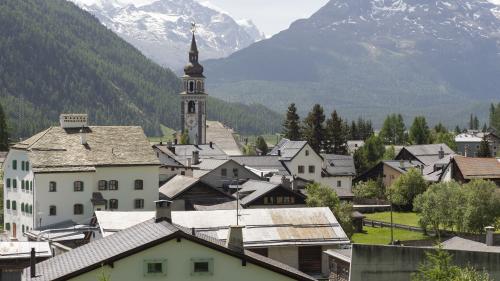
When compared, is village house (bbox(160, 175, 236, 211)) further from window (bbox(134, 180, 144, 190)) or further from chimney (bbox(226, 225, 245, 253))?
chimney (bbox(226, 225, 245, 253))

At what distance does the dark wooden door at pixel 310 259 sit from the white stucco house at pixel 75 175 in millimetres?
25719

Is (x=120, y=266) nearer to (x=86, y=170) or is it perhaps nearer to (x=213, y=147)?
(x=86, y=170)

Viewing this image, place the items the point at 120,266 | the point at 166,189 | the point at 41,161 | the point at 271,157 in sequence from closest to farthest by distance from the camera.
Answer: the point at 120,266 → the point at 41,161 → the point at 166,189 → the point at 271,157

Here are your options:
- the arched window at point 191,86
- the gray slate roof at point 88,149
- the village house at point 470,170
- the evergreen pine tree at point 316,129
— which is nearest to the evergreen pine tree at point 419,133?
the arched window at point 191,86

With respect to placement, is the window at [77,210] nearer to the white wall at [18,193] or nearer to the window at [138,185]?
the white wall at [18,193]

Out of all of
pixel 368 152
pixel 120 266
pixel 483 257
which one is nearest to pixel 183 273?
pixel 120 266

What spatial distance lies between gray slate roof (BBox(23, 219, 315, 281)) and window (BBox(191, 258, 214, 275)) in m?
0.59

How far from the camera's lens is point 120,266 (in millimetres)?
31438

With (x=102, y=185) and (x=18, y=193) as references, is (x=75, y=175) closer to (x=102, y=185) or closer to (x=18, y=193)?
(x=102, y=185)

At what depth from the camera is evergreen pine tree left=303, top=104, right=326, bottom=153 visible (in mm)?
151250

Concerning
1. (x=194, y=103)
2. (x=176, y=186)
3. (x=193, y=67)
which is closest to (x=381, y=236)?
(x=176, y=186)

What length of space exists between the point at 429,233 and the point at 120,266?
60188 millimetres

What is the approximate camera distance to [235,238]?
3309cm

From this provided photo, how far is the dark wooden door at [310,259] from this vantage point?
52.2 meters
